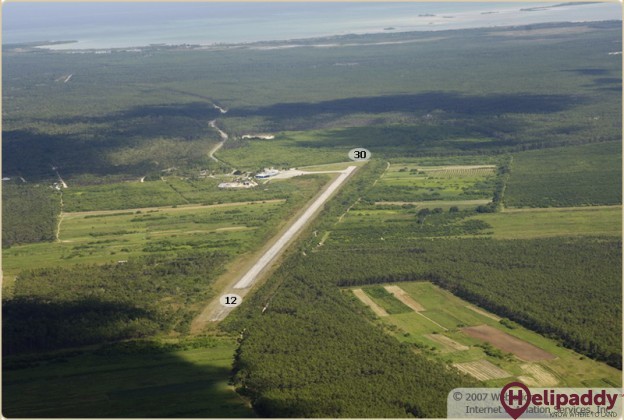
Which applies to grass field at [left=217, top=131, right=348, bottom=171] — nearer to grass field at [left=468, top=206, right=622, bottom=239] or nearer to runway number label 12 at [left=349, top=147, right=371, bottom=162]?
runway number label 12 at [left=349, top=147, right=371, bottom=162]

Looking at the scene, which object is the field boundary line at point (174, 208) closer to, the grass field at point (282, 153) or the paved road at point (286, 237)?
the paved road at point (286, 237)

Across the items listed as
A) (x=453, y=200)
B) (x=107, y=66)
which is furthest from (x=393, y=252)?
(x=107, y=66)

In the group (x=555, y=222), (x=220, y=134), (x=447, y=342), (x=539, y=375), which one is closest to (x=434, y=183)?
(x=555, y=222)

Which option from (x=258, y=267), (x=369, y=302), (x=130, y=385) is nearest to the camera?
(x=130, y=385)

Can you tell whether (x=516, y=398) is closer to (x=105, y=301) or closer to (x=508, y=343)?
(x=508, y=343)

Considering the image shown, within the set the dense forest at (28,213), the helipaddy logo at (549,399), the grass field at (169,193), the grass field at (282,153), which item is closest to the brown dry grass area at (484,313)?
the helipaddy logo at (549,399)

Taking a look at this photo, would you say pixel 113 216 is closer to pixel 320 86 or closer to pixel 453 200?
pixel 453 200
